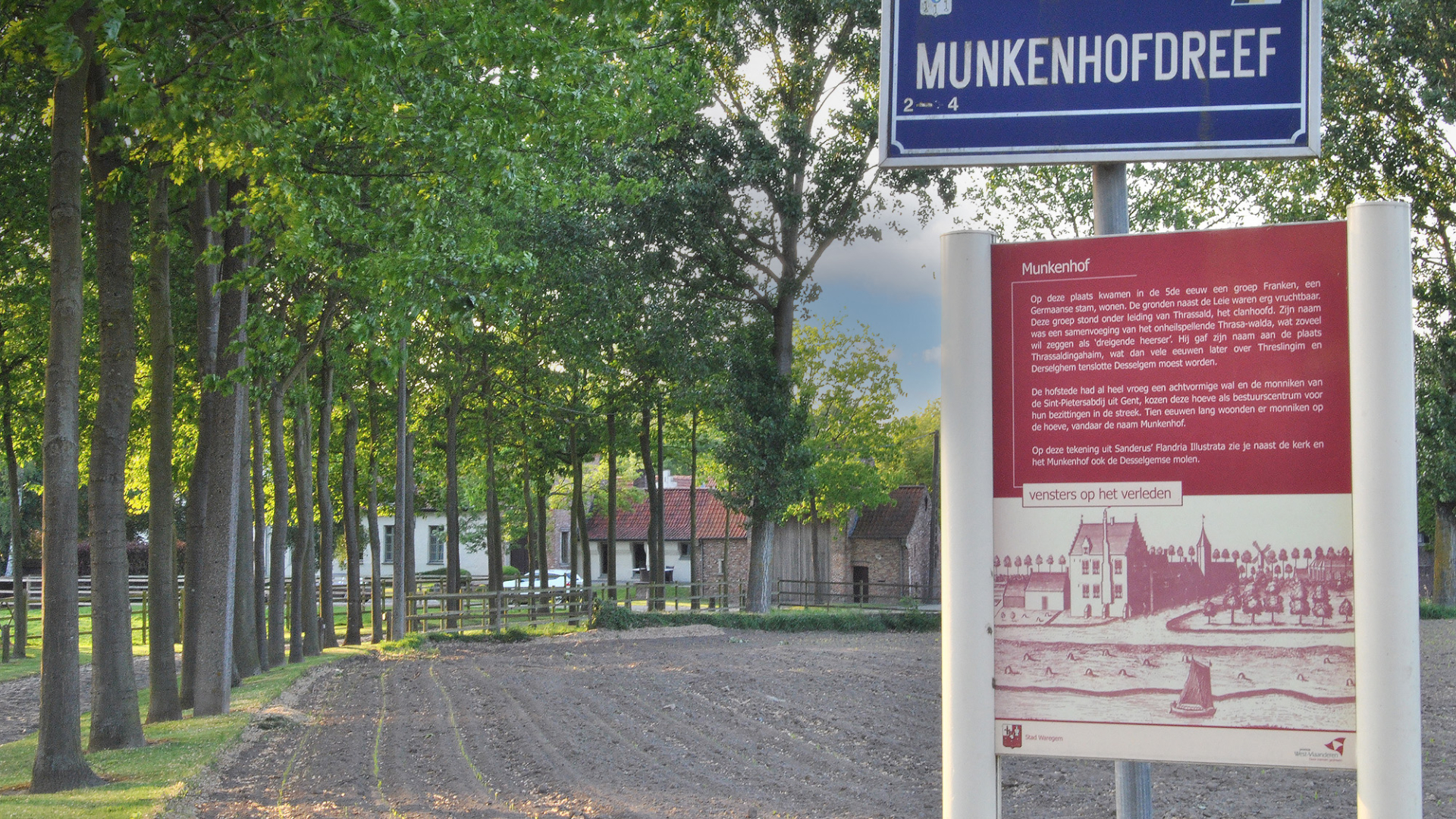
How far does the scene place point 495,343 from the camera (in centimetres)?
3197

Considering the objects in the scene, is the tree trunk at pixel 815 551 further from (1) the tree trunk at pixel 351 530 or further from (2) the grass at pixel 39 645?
(1) the tree trunk at pixel 351 530

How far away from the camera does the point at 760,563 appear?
110 ft

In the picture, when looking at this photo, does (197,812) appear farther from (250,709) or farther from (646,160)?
(646,160)

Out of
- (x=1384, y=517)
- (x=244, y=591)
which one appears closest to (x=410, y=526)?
(x=244, y=591)

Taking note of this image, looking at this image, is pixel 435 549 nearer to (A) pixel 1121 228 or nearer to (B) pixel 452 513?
(B) pixel 452 513

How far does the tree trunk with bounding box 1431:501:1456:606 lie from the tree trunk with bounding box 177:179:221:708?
35259mm

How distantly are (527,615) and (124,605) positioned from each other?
22525 mm

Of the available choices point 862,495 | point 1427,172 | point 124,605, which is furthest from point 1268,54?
point 862,495

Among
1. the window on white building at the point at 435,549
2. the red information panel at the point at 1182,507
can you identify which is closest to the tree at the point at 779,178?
the red information panel at the point at 1182,507

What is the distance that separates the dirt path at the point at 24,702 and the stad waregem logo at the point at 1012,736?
11642mm

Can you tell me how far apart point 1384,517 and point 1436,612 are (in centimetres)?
Answer: 3563

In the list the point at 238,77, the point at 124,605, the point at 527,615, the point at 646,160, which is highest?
the point at 646,160

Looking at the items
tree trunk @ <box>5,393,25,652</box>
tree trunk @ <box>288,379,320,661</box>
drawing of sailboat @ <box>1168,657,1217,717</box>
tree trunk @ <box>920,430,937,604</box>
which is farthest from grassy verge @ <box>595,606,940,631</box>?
drawing of sailboat @ <box>1168,657,1217,717</box>

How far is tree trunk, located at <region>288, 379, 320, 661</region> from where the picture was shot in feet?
76.0
